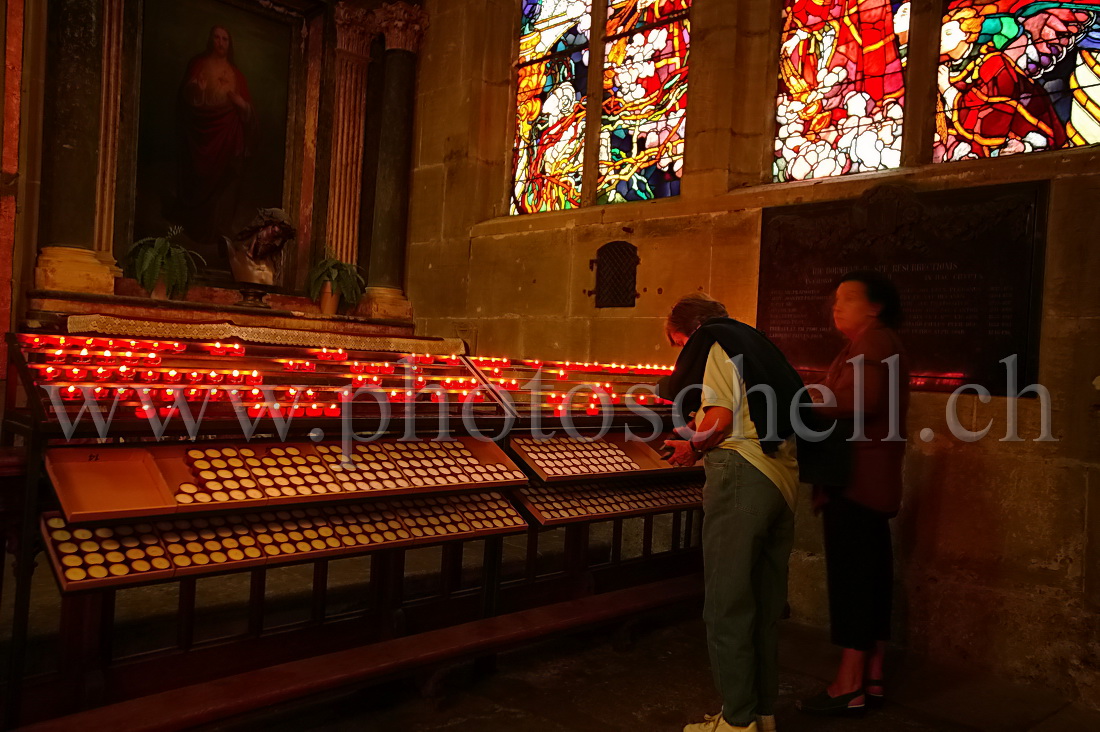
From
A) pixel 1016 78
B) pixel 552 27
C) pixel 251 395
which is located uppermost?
pixel 552 27

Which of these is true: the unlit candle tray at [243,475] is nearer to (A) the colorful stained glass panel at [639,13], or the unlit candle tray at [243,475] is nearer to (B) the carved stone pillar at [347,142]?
(A) the colorful stained glass panel at [639,13]

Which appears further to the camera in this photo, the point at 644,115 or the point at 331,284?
the point at 331,284

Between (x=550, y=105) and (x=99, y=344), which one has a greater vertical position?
(x=550, y=105)

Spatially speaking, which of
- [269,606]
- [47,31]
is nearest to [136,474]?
[269,606]

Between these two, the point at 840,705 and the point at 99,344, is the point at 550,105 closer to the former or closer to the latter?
the point at 99,344

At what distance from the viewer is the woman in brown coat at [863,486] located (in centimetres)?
316

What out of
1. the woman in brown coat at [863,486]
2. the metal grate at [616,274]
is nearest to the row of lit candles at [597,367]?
the metal grate at [616,274]

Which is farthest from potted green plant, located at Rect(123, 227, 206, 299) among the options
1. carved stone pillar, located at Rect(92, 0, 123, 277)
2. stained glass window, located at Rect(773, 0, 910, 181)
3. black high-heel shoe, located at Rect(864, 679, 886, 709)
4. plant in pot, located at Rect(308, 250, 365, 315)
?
black high-heel shoe, located at Rect(864, 679, 886, 709)

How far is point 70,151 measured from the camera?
6.50 meters

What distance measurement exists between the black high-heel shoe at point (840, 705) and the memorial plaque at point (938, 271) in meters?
1.79

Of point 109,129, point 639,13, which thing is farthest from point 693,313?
point 109,129

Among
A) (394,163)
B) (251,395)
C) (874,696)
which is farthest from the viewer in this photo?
(394,163)

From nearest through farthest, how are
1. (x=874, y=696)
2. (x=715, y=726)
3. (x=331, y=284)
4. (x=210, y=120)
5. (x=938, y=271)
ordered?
(x=715, y=726)
(x=874, y=696)
(x=938, y=271)
(x=210, y=120)
(x=331, y=284)

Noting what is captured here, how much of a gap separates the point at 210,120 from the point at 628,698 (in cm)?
704
